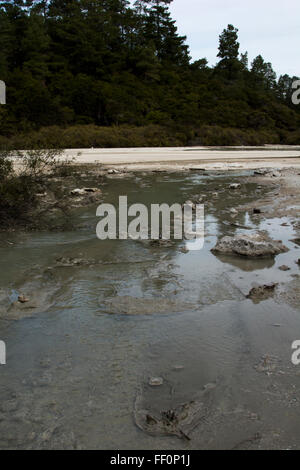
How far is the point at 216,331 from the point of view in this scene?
352cm

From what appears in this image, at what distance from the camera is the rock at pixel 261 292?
4.22 metres

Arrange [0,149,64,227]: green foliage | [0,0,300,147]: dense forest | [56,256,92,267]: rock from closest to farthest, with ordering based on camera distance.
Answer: [56,256,92,267]: rock → [0,149,64,227]: green foliage → [0,0,300,147]: dense forest

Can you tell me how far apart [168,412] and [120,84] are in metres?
47.3

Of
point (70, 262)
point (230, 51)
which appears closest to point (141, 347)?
point (70, 262)

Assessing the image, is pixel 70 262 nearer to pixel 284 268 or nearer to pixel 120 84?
pixel 284 268

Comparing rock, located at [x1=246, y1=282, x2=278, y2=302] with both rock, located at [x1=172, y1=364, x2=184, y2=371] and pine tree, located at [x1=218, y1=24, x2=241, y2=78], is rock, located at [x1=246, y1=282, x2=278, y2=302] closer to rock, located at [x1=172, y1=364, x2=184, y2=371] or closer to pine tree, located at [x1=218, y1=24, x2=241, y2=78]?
rock, located at [x1=172, y1=364, x2=184, y2=371]

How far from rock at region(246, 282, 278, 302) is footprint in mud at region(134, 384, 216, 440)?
64.4 inches

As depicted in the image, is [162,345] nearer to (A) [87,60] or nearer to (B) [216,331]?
(B) [216,331]

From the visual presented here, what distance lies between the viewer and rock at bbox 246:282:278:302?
13.9ft

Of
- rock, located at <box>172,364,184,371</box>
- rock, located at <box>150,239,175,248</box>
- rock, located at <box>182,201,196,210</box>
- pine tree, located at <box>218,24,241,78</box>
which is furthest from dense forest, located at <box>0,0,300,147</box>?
rock, located at <box>172,364,184,371</box>

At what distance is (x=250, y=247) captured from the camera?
5.52 metres
